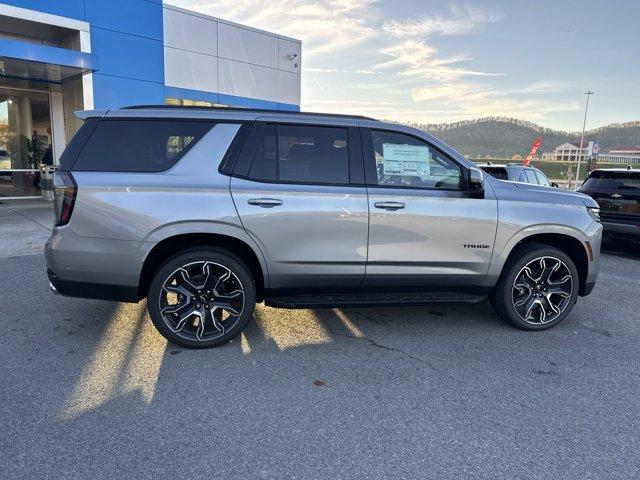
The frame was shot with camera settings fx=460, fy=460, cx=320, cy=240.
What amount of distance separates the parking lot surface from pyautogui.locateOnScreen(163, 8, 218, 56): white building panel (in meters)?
13.1

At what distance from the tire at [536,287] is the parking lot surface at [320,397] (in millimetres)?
191

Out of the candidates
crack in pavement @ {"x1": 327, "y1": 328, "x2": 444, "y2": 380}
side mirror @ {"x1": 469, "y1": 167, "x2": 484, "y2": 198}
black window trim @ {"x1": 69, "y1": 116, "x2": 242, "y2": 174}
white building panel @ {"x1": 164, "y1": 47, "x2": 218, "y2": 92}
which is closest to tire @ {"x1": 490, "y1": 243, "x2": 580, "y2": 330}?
side mirror @ {"x1": 469, "y1": 167, "x2": 484, "y2": 198}

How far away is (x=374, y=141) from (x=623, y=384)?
9.19 ft

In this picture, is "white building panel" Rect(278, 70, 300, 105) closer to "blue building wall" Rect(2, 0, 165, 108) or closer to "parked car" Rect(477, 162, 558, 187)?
"blue building wall" Rect(2, 0, 165, 108)

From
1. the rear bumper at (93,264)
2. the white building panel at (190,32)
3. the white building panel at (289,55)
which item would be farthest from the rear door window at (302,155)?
the white building panel at (289,55)

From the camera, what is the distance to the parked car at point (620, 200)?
815cm

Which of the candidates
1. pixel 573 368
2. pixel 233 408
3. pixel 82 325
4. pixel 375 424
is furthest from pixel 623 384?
pixel 82 325

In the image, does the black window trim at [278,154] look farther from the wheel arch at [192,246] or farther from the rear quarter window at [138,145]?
the wheel arch at [192,246]

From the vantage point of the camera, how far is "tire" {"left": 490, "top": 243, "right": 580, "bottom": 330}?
4.48 metres

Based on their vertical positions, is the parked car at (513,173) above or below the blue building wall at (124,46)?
below

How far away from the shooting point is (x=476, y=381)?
3.52 metres

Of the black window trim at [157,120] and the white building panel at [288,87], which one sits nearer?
the black window trim at [157,120]

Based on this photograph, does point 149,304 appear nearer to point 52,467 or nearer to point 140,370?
point 140,370

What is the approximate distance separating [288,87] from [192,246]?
16.6m
